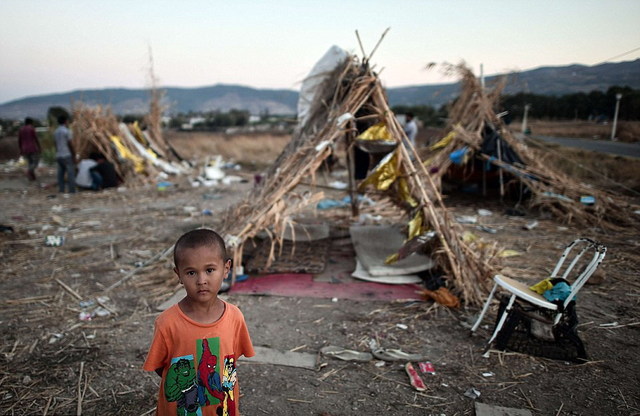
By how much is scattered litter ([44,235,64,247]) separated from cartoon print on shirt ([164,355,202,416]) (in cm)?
544

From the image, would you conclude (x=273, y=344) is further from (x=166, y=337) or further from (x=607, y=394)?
(x=607, y=394)

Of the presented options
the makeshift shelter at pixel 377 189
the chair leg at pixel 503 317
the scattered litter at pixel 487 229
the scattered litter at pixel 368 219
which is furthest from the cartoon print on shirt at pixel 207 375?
the scattered litter at pixel 487 229

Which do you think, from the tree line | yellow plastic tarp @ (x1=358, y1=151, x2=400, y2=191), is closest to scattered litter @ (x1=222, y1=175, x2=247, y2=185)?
the tree line

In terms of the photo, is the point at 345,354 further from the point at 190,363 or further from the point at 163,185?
the point at 163,185

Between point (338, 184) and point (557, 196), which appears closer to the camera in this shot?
point (557, 196)

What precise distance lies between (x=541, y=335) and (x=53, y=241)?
258 inches

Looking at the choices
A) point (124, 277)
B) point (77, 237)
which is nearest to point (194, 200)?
point (77, 237)

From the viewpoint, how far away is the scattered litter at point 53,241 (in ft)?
18.8

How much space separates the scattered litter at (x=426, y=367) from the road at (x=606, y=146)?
854cm

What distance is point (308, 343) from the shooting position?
3229 millimetres

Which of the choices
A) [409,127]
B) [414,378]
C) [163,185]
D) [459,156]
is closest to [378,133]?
[414,378]

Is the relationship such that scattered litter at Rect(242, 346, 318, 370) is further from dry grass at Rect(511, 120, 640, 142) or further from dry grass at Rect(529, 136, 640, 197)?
dry grass at Rect(511, 120, 640, 142)

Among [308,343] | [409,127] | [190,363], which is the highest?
[409,127]

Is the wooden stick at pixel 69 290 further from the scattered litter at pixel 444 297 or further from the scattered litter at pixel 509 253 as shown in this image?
the scattered litter at pixel 509 253
